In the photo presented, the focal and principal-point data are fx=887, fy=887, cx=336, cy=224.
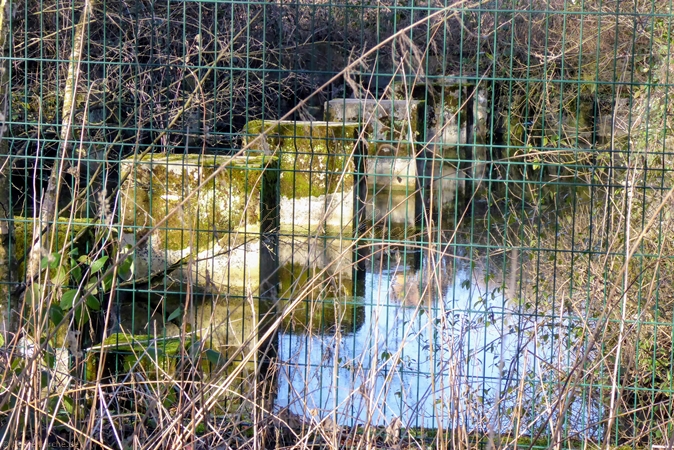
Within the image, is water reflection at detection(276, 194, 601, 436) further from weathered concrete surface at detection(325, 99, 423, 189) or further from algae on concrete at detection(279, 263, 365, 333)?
weathered concrete surface at detection(325, 99, 423, 189)

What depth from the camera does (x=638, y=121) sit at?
205 inches

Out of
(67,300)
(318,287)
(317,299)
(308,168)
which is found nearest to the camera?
(317,299)

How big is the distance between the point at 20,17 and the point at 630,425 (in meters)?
5.28

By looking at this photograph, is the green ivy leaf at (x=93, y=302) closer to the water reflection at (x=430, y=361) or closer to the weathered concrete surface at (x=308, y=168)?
the water reflection at (x=430, y=361)

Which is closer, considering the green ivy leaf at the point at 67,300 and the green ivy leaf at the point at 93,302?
the green ivy leaf at the point at 93,302

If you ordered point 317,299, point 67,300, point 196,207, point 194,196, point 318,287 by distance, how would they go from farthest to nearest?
point 196,207, point 194,196, point 318,287, point 67,300, point 317,299

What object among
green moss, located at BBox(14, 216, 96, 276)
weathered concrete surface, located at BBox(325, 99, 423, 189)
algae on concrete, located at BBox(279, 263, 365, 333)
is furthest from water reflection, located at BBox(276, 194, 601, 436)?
green moss, located at BBox(14, 216, 96, 276)

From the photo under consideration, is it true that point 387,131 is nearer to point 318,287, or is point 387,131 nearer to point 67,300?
point 318,287

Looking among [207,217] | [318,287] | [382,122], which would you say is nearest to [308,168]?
[382,122]

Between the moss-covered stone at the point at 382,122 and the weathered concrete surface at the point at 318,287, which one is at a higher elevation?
the moss-covered stone at the point at 382,122

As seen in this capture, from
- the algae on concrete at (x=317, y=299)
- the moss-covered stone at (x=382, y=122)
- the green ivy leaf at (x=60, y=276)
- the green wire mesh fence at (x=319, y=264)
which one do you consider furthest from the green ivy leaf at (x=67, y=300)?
the moss-covered stone at (x=382, y=122)

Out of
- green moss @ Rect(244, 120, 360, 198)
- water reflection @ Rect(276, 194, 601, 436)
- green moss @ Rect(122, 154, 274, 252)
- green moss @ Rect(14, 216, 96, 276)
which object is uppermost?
green moss @ Rect(244, 120, 360, 198)

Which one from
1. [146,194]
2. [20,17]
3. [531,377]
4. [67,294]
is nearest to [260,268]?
[146,194]

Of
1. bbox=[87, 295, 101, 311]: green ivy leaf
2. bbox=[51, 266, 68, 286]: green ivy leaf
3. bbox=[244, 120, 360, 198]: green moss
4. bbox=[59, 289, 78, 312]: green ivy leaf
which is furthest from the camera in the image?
bbox=[244, 120, 360, 198]: green moss
